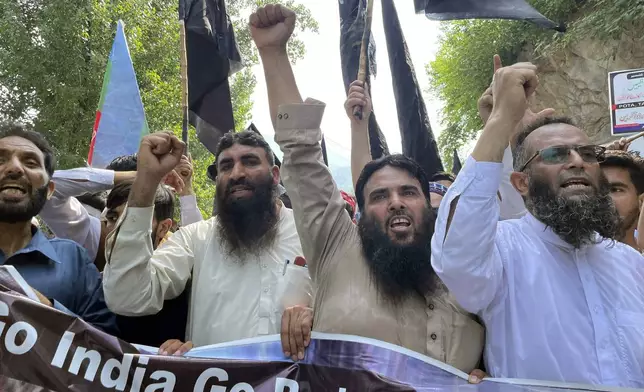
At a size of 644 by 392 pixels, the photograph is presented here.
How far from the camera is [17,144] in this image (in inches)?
114

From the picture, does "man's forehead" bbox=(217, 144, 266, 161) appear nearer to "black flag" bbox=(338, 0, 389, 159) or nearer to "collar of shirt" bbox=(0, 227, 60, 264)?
"collar of shirt" bbox=(0, 227, 60, 264)

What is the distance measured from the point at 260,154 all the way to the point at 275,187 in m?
0.20

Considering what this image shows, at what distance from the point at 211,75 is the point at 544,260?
402cm

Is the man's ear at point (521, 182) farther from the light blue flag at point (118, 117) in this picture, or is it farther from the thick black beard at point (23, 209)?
the light blue flag at point (118, 117)

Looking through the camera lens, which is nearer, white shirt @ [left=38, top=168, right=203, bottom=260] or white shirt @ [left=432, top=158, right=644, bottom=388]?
white shirt @ [left=432, top=158, right=644, bottom=388]

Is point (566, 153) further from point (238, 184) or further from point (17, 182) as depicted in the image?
point (17, 182)

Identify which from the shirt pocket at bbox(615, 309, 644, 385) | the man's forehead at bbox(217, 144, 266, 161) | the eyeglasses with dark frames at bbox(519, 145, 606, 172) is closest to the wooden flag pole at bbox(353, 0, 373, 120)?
the man's forehead at bbox(217, 144, 266, 161)

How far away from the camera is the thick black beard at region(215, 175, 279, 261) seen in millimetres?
2896

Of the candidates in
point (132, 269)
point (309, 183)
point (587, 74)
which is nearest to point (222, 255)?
point (132, 269)

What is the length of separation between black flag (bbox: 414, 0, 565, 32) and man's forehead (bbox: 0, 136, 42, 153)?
104 inches

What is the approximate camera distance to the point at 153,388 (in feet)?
6.88

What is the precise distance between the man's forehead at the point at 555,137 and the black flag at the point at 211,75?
355 centimetres

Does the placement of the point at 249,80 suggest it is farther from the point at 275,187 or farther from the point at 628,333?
the point at 628,333

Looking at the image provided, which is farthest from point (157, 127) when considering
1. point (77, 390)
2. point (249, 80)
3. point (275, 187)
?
point (77, 390)
